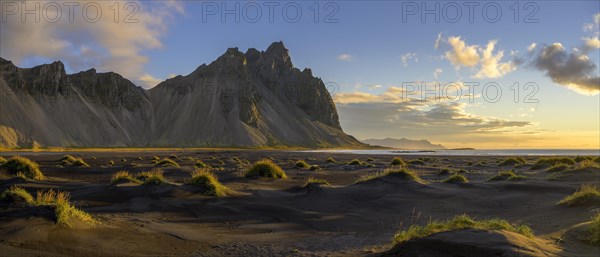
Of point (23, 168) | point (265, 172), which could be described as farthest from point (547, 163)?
point (23, 168)

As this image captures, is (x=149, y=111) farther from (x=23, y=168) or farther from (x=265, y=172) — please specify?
(x=265, y=172)

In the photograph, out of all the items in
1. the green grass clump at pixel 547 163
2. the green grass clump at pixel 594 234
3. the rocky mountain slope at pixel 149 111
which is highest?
the rocky mountain slope at pixel 149 111

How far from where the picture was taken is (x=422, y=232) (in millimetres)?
9180

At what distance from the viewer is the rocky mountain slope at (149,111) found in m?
105

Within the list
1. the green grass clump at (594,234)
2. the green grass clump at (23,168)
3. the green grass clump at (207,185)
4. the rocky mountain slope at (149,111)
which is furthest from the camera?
the rocky mountain slope at (149,111)

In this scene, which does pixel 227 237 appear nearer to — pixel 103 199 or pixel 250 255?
pixel 250 255

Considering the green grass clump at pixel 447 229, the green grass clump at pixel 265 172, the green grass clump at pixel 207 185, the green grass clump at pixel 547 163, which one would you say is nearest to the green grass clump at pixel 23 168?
the green grass clump at pixel 265 172

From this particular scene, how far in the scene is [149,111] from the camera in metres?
143

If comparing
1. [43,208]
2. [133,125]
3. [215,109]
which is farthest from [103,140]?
[43,208]

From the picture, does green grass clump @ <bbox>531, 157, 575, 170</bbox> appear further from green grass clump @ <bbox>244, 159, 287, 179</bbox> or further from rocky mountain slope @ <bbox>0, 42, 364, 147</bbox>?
rocky mountain slope @ <bbox>0, 42, 364, 147</bbox>

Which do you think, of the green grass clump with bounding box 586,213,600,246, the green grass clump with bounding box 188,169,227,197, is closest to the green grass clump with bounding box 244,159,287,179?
the green grass clump with bounding box 188,169,227,197

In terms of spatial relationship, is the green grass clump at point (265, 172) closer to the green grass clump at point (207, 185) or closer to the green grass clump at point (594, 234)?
the green grass clump at point (207, 185)

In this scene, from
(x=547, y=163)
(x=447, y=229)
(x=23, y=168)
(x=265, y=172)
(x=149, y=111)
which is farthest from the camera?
(x=149, y=111)

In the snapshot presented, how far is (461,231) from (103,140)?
12106 cm
